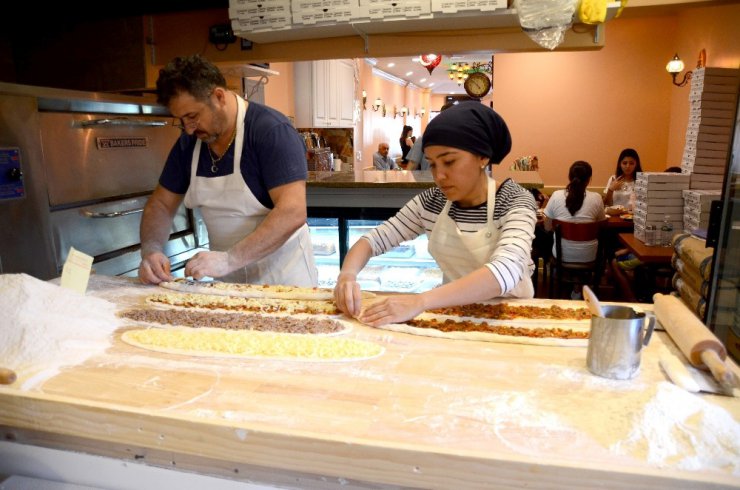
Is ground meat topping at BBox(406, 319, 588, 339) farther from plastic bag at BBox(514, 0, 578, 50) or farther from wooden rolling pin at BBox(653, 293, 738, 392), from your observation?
plastic bag at BBox(514, 0, 578, 50)

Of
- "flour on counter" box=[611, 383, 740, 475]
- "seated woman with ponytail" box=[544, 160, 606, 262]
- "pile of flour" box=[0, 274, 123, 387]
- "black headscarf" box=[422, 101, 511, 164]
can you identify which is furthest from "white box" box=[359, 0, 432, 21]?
"flour on counter" box=[611, 383, 740, 475]

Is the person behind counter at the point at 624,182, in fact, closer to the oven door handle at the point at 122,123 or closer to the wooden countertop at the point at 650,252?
the wooden countertop at the point at 650,252

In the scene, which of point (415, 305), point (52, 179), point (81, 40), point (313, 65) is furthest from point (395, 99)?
point (415, 305)

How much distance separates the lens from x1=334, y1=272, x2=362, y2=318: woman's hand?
1564 mm

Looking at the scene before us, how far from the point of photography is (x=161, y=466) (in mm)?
1051

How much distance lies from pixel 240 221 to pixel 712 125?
349 cm

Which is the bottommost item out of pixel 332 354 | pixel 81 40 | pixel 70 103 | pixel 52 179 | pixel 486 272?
pixel 332 354

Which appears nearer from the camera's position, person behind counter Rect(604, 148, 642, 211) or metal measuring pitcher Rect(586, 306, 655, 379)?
metal measuring pitcher Rect(586, 306, 655, 379)

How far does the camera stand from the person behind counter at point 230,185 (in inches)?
77.0

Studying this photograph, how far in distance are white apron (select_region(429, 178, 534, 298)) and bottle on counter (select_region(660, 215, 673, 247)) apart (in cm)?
239

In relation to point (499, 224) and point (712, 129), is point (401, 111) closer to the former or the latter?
point (712, 129)

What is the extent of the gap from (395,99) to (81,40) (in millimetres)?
14201

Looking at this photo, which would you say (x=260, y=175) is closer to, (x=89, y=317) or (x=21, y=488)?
(x=89, y=317)

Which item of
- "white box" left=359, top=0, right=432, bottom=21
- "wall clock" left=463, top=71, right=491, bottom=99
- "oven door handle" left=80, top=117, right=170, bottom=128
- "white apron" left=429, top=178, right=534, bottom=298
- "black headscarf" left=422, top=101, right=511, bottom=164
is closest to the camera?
"black headscarf" left=422, top=101, right=511, bottom=164
